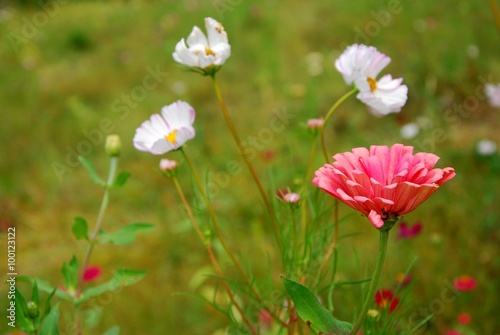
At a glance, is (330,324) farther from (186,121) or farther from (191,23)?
(191,23)

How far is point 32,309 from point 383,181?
37 centimetres

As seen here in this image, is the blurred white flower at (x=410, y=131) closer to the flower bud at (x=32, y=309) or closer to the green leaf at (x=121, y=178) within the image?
the green leaf at (x=121, y=178)

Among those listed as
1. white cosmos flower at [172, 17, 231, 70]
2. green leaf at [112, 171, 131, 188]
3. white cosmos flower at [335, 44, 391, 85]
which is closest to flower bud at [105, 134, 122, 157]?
green leaf at [112, 171, 131, 188]

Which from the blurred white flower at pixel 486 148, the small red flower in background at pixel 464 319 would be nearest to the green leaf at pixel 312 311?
the small red flower in background at pixel 464 319

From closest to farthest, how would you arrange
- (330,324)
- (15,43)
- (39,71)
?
(330,324), (39,71), (15,43)

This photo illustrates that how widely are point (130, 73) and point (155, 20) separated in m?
0.71

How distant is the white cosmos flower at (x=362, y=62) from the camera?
62 centimetres

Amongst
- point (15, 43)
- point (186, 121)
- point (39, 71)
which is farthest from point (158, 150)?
point (15, 43)

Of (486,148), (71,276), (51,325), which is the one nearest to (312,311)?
(51,325)

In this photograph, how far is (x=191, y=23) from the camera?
3010mm

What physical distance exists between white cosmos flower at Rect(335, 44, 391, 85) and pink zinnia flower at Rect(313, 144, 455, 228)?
0.21 metres

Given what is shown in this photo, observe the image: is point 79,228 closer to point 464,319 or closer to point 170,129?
point 170,129

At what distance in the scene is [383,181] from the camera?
411mm

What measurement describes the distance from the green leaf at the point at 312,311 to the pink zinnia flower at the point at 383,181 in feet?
0.26
